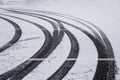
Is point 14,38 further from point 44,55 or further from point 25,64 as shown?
point 25,64

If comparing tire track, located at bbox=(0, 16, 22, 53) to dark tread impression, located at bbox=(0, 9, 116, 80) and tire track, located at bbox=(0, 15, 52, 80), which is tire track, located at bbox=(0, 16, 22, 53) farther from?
tire track, located at bbox=(0, 15, 52, 80)

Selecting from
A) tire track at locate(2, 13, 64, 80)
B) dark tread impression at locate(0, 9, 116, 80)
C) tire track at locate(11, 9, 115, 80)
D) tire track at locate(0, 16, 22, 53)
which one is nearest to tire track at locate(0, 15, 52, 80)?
dark tread impression at locate(0, 9, 116, 80)

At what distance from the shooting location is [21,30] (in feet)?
31.1

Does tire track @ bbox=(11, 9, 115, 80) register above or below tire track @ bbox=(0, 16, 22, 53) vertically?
below

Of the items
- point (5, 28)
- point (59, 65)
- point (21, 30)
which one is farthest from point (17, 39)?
point (59, 65)

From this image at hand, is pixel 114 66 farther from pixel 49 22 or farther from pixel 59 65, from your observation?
pixel 49 22

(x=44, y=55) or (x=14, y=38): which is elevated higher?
(x=14, y=38)

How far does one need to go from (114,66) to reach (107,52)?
1042 millimetres

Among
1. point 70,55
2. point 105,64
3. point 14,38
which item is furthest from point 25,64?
point 14,38

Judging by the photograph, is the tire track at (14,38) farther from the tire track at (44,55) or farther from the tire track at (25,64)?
the tire track at (44,55)

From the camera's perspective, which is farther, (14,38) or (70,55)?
(14,38)

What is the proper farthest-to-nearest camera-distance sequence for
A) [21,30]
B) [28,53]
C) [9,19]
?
[9,19] → [21,30] → [28,53]

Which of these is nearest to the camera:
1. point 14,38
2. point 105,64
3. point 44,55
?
point 105,64

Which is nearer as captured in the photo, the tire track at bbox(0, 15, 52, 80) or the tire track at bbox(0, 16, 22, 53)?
the tire track at bbox(0, 15, 52, 80)
